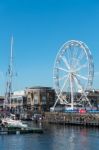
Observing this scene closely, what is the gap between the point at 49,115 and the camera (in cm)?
15812

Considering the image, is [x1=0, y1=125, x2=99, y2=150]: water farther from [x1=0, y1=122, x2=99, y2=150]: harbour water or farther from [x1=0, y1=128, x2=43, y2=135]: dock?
[x1=0, y1=128, x2=43, y2=135]: dock

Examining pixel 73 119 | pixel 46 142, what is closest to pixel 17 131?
pixel 46 142

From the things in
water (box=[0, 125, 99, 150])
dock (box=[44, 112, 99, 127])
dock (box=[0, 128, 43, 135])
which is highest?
dock (box=[44, 112, 99, 127])

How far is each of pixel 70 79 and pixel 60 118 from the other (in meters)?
19.0

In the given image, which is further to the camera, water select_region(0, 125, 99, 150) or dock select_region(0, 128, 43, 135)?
dock select_region(0, 128, 43, 135)

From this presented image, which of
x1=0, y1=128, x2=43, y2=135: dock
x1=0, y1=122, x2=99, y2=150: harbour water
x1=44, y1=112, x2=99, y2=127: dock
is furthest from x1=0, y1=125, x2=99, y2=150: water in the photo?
x1=44, y1=112, x2=99, y2=127: dock

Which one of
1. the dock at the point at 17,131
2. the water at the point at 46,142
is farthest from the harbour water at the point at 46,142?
the dock at the point at 17,131

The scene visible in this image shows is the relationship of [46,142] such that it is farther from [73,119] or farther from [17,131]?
[73,119]

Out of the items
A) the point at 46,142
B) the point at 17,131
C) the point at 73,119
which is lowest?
the point at 46,142

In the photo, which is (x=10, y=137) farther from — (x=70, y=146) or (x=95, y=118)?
(x=95, y=118)

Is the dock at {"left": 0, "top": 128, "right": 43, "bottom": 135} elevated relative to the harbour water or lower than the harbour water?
elevated

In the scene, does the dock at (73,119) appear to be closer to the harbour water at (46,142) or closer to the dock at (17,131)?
the dock at (17,131)

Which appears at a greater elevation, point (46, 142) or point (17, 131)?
point (17, 131)

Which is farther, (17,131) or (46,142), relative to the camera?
(17,131)
